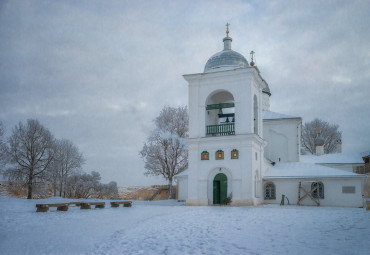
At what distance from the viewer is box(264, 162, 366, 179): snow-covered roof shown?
22.0 metres

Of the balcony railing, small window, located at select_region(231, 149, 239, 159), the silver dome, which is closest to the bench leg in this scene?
the balcony railing

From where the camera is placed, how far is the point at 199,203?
21203 mm

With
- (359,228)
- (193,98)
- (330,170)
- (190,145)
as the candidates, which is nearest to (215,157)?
(190,145)

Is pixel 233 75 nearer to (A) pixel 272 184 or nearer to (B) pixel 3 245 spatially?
(A) pixel 272 184

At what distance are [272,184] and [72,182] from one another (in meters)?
22.9

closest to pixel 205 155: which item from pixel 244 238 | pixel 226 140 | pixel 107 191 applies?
pixel 226 140

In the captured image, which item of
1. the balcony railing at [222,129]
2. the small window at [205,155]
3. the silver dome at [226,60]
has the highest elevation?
the silver dome at [226,60]

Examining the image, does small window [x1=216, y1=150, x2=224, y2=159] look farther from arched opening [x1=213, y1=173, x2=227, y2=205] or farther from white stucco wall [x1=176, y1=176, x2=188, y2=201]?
white stucco wall [x1=176, y1=176, x2=188, y2=201]

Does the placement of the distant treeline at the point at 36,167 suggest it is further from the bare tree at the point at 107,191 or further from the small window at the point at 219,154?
the small window at the point at 219,154

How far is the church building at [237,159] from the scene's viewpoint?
68.5ft

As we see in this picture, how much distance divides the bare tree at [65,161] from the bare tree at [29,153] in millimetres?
5059

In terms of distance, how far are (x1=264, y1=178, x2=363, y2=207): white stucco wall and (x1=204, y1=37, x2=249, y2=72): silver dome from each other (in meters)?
8.82

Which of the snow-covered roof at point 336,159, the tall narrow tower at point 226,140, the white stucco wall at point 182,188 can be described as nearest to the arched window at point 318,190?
the tall narrow tower at point 226,140

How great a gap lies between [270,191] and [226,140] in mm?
5621
